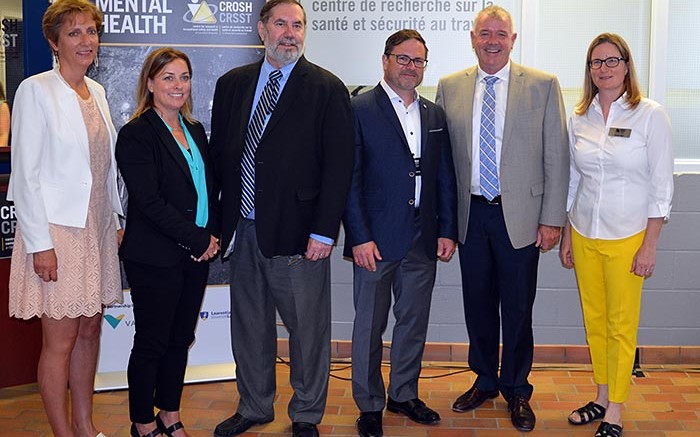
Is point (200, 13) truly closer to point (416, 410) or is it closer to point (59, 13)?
point (59, 13)

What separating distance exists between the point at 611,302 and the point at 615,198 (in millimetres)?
463

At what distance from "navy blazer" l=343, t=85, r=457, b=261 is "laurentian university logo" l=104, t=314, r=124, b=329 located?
1397mm

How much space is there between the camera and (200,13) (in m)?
4.25

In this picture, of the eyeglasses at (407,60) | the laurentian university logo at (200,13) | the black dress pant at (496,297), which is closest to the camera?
the eyeglasses at (407,60)

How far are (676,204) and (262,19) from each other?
2631mm

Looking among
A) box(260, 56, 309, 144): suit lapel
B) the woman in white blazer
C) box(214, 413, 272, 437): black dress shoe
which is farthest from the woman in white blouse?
the woman in white blazer

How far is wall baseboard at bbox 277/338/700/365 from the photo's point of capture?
15.8ft

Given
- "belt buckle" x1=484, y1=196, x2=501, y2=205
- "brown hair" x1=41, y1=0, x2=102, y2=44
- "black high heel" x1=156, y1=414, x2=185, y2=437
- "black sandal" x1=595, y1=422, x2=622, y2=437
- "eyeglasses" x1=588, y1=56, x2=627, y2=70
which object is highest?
"brown hair" x1=41, y1=0, x2=102, y2=44

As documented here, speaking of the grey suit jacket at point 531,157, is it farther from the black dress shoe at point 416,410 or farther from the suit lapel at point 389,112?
the black dress shoe at point 416,410

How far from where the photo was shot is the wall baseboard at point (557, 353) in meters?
4.82

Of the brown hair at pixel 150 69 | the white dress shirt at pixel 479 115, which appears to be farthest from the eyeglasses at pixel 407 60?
the brown hair at pixel 150 69

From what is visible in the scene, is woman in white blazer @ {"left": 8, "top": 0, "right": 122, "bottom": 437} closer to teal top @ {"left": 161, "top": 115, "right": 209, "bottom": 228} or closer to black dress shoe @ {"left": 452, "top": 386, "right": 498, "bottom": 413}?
teal top @ {"left": 161, "top": 115, "right": 209, "bottom": 228}

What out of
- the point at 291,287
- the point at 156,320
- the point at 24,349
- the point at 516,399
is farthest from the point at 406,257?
the point at 24,349

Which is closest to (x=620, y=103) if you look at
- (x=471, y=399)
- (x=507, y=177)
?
(x=507, y=177)
